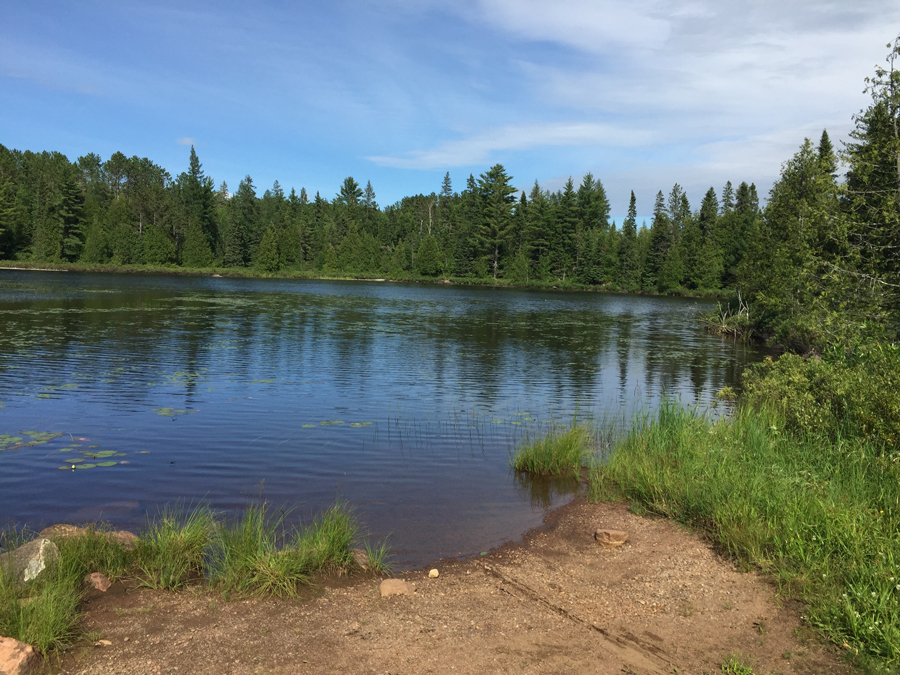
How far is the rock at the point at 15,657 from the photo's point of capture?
4.55 metres

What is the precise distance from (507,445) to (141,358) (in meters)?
15.6

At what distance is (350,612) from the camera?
5.92 m

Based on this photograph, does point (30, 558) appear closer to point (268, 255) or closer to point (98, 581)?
point (98, 581)

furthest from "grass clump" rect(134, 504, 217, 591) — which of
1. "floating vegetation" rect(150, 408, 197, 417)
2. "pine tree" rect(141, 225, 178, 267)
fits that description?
"pine tree" rect(141, 225, 178, 267)

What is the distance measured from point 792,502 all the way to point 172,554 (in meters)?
6.98

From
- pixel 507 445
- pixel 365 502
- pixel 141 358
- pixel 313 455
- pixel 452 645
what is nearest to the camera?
pixel 452 645

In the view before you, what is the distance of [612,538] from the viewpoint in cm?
791

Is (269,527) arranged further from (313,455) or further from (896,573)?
(896,573)

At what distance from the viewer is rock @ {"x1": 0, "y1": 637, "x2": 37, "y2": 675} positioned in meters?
4.55

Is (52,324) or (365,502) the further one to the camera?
(52,324)

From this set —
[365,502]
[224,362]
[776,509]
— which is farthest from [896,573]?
[224,362]

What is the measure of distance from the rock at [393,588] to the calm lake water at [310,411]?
4.04 ft

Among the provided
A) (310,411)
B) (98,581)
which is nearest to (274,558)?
(98,581)

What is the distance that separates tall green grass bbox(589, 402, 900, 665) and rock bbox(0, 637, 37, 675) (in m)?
6.42
